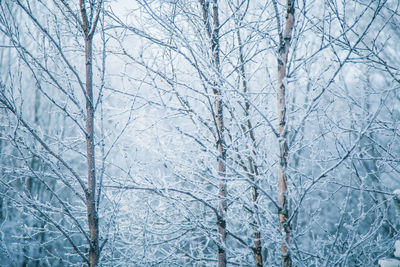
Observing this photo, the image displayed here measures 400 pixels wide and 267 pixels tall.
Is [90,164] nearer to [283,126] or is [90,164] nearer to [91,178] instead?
[91,178]

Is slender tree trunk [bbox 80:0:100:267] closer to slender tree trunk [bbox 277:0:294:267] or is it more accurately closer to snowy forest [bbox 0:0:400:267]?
snowy forest [bbox 0:0:400:267]

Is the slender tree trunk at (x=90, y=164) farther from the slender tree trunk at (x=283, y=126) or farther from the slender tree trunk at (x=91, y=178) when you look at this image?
the slender tree trunk at (x=283, y=126)

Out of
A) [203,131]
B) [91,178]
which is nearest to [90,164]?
[91,178]

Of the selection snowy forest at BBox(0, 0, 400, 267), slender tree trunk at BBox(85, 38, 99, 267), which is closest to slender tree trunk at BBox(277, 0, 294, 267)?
snowy forest at BBox(0, 0, 400, 267)

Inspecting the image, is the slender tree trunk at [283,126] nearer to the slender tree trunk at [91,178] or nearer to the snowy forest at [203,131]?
the snowy forest at [203,131]

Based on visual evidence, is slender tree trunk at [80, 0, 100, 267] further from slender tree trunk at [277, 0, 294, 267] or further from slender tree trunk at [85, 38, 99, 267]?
slender tree trunk at [277, 0, 294, 267]

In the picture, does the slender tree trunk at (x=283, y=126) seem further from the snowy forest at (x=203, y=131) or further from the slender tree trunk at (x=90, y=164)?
the slender tree trunk at (x=90, y=164)

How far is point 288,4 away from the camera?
2260 mm

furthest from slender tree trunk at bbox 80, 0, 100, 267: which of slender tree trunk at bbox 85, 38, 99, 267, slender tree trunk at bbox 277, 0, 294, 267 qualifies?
slender tree trunk at bbox 277, 0, 294, 267

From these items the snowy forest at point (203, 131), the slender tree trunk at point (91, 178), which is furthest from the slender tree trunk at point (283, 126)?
the slender tree trunk at point (91, 178)

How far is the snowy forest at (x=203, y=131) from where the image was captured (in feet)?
7.01

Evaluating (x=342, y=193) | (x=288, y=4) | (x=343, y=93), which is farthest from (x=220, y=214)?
(x=342, y=193)

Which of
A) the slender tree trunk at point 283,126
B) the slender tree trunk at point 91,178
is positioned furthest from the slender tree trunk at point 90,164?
the slender tree trunk at point 283,126

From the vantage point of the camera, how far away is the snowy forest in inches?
84.1
